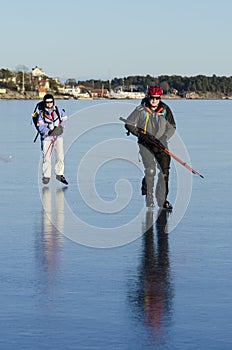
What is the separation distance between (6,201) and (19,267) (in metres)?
4.88

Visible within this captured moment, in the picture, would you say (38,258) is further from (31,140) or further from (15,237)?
(31,140)

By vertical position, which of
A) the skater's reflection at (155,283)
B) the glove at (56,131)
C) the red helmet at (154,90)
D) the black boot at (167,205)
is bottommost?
the black boot at (167,205)

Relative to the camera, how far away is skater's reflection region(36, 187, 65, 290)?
26.7ft

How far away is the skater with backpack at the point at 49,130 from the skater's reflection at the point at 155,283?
5.07 metres

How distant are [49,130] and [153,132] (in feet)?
11.2

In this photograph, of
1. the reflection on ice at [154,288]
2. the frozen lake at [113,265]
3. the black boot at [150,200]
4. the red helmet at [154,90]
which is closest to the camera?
the frozen lake at [113,265]

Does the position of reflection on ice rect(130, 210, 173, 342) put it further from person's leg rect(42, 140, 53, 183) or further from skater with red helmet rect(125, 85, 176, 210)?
person's leg rect(42, 140, 53, 183)

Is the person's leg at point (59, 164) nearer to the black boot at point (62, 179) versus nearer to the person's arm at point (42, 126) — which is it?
the black boot at point (62, 179)

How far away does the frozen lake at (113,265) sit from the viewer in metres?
6.14

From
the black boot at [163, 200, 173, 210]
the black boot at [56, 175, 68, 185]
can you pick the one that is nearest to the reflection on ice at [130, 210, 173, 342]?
the black boot at [163, 200, 173, 210]

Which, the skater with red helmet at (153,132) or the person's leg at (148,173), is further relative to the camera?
the person's leg at (148,173)

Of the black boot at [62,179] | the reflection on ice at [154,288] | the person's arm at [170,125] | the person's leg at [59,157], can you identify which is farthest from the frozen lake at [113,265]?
the person's arm at [170,125]

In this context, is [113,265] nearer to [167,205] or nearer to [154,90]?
[167,205]

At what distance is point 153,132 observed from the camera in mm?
12680
